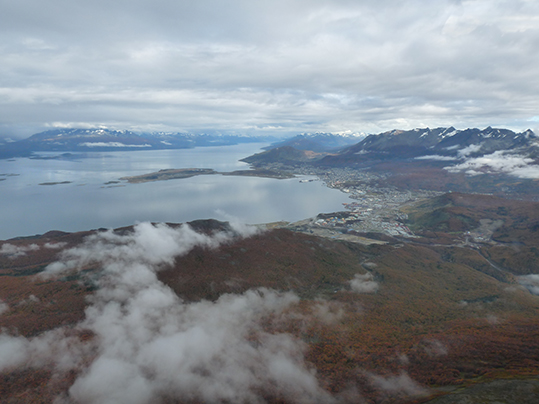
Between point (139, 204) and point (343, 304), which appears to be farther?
point (139, 204)

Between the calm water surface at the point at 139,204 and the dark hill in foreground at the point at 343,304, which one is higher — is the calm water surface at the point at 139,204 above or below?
above

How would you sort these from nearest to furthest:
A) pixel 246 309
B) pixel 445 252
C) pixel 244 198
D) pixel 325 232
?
1. pixel 246 309
2. pixel 445 252
3. pixel 325 232
4. pixel 244 198

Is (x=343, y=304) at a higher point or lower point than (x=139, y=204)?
lower

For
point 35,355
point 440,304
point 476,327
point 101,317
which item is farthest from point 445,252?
point 35,355

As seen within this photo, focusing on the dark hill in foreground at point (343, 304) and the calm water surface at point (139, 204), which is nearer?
the dark hill in foreground at point (343, 304)

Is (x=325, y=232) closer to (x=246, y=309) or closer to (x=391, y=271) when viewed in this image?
(x=391, y=271)

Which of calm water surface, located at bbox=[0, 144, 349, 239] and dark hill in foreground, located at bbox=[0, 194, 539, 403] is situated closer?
dark hill in foreground, located at bbox=[0, 194, 539, 403]

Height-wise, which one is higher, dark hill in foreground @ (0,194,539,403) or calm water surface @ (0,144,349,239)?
calm water surface @ (0,144,349,239)

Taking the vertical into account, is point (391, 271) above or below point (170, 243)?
below
